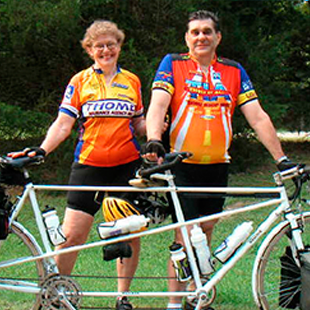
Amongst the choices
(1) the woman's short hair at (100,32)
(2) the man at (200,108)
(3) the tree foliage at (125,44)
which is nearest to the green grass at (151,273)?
(2) the man at (200,108)

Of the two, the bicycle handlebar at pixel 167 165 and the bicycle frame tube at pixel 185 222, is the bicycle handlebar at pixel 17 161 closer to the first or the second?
the bicycle frame tube at pixel 185 222

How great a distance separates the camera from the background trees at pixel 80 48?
9617 mm

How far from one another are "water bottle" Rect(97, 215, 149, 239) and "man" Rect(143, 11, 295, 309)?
29 cm

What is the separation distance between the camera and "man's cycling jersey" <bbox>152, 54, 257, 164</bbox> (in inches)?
152

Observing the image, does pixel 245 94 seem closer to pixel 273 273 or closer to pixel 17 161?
pixel 273 273

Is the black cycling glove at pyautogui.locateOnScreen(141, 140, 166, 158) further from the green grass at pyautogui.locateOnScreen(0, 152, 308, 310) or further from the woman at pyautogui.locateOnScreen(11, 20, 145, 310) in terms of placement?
the green grass at pyautogui.locateOnScreen(0, 152, 308, 310)

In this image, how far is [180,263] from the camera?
3.68 meters

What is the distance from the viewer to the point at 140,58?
9.84 metres

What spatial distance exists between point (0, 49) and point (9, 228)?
694 centimetres

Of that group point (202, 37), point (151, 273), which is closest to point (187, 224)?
point (202, 37)

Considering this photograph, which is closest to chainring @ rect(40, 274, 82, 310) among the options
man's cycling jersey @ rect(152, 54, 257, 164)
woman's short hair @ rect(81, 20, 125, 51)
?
man's cycling jersey @ rect(152, 54, 257, 164)

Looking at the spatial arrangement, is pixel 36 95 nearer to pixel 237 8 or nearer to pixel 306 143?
pixel 237 8

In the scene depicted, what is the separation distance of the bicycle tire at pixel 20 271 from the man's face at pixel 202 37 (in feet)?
4.83

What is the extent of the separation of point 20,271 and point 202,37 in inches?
89.8
